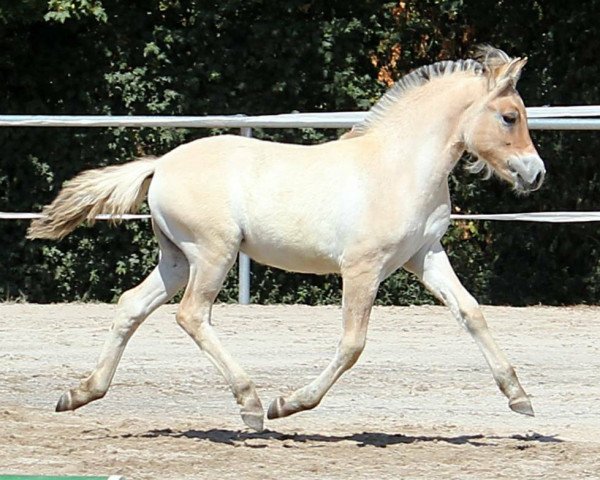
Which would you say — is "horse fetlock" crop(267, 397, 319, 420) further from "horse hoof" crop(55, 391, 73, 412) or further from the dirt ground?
"horse hoof" crop(55, 391, 73, 412)

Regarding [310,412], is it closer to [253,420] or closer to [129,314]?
[253,420]

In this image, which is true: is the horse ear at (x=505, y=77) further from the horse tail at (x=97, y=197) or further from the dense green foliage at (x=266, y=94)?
the dense green foliage at (x=266, y=94)

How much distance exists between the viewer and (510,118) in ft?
21.8

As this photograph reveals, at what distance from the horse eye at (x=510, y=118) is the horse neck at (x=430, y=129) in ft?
0.57

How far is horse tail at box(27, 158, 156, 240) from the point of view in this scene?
6.88 meters

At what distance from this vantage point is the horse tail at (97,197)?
22.6ft

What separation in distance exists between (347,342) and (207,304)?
2.24 feet

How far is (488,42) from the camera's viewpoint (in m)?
14.4

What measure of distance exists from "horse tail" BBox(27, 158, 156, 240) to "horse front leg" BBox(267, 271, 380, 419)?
1135mm

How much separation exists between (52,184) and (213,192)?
7.60 meters

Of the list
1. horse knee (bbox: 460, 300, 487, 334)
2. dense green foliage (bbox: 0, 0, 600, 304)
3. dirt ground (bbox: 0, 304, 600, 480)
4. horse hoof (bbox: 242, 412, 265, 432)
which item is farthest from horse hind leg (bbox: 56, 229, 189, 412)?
dense green foliage (bbox: 0, 0, 600, 304)

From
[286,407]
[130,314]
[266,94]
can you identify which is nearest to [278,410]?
[286,407]

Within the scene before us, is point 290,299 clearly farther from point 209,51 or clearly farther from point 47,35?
point 47,35

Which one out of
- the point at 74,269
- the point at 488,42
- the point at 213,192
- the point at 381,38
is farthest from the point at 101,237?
the point at 213,192
